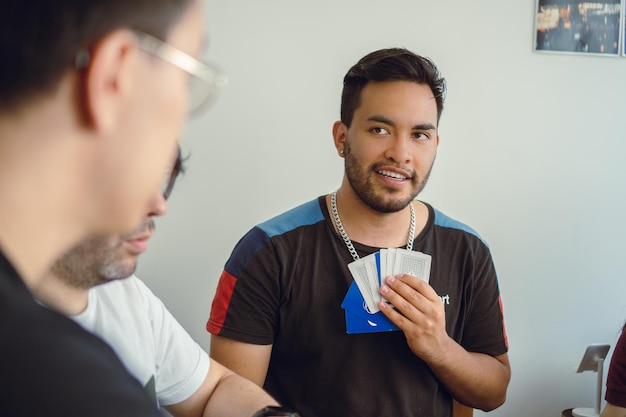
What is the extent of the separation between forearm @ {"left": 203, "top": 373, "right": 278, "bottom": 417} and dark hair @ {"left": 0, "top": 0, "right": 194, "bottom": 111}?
95cm

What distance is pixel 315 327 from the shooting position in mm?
1839

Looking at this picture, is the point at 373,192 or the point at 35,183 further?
the point at 373,192

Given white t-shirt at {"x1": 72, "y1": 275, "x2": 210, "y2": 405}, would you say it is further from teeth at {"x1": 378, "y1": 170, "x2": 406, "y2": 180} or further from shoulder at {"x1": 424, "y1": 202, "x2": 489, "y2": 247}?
shoulder at {"x1": 424, "y1": 202, "x2": 489, "y2": 247}

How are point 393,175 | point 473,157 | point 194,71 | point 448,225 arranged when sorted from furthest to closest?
point 473,157 < point 448,225 < point 393,175 < point 194,71

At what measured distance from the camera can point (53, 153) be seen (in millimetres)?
521

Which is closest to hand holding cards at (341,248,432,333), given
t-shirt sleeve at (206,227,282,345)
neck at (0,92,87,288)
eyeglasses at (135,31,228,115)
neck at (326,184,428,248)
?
neck at (326,184,428,248)

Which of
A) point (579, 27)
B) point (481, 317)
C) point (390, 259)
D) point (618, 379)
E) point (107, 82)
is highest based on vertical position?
point (579, 27)

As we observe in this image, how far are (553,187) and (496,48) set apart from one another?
0.67m

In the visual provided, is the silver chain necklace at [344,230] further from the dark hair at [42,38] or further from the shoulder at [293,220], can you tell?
the dark hair at [42,38]

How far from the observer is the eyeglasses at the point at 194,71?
547 mm

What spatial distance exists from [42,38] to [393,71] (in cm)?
151

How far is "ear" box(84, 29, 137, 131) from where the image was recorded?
0.52 m

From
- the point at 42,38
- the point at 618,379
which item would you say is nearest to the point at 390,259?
the point at 618,379

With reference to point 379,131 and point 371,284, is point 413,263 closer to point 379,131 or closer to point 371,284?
point 371,284
